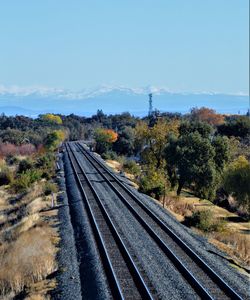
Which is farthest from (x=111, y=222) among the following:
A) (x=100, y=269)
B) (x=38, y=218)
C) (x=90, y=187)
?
(x=90, y=187)

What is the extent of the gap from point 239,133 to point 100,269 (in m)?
92.1

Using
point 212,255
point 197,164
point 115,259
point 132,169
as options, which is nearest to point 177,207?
point 197,164

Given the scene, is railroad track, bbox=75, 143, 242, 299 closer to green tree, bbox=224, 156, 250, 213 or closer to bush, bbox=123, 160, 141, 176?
green tree, bbox=224, 156, 250, 213

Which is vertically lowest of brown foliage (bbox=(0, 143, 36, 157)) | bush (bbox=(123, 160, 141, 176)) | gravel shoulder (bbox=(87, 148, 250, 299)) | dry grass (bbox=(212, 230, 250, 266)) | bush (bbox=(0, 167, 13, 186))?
dry grass (bbox=(212, 230, 250, 266))

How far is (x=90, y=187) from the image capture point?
144 feet

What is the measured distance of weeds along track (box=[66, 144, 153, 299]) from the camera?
59.2 feet

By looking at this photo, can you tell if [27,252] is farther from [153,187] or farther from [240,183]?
[240,183]

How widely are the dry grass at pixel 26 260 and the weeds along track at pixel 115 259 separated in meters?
2.35

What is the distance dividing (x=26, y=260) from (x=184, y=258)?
6.73 m

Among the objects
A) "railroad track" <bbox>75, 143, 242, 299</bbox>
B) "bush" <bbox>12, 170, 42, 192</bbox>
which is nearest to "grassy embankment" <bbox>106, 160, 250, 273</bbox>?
"railroad track" <bbox>75, 143, 242, 299</bbox>

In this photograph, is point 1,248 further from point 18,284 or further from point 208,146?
point 208,146

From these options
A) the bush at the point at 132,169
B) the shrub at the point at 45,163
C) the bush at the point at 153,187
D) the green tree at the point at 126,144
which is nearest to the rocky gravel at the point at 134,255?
the bush at the point at 153,187

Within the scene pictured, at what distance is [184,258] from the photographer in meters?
22.7

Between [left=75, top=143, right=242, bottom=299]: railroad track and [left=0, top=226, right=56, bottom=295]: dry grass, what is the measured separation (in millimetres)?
5128
